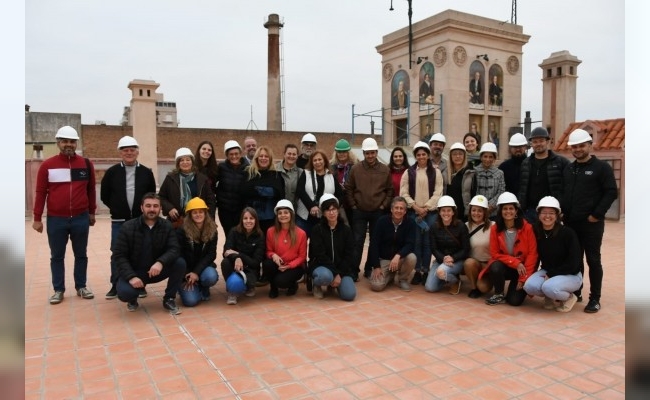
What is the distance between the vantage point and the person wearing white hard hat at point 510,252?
533cm

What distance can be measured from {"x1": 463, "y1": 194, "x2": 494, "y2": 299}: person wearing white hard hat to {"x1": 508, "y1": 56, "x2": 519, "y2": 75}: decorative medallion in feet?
50.6

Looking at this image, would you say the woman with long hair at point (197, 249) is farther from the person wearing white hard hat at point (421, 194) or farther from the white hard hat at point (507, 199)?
the white hard hat at point (507, 199)

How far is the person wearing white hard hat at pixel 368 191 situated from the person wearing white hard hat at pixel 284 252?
0.94 metres

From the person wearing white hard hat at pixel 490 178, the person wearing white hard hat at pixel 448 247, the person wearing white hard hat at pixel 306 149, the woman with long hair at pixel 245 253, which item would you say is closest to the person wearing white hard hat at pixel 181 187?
the woman with long hair at pixel 245 253

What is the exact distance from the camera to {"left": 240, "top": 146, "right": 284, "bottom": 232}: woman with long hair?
601 cm

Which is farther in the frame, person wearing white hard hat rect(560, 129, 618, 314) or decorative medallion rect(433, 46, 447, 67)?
decorative medallion rect(433, 46, 447, 67)

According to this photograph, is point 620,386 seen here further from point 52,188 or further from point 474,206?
point 52,188

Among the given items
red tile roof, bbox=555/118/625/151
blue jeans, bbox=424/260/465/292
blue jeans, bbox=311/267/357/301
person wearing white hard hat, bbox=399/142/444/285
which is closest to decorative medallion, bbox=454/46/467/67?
red tile roof, bbox=555/118/625/151

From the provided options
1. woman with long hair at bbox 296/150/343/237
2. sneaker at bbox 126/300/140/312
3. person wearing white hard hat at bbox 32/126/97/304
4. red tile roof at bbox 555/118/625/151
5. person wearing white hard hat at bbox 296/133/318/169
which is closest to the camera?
sneaker at bbox 126/300/140/312

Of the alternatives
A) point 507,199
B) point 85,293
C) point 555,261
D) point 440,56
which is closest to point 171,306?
point 85,293

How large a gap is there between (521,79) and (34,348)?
1977cm

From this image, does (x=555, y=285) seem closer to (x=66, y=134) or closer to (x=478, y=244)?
(x=478, y=244)

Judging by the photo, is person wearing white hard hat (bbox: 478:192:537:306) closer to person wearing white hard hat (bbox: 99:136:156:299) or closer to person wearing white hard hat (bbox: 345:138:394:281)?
person wearing white hard hat (bbox: 345:138:394:281)

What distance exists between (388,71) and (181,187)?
15855 millimetres
